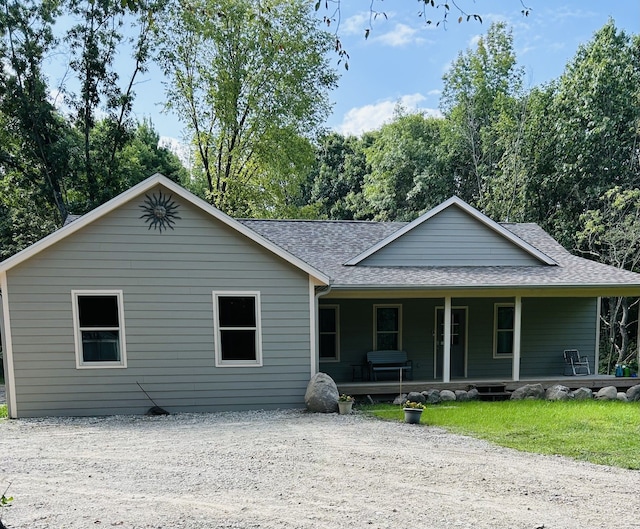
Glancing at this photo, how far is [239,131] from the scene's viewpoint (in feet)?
68.9

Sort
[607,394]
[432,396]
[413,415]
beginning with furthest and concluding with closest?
1. [607,394]
2. [432,396]
3. [413,415]

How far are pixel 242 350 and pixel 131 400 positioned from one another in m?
2.39

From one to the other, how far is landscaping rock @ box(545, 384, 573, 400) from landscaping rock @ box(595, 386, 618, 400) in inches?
25.0

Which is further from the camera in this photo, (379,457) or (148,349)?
(148,349)

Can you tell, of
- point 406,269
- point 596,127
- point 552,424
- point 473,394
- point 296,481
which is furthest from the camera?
point 596,127

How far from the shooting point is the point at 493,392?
385 inches

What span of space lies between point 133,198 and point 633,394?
39.0 ft

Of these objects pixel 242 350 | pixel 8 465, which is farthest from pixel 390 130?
pixel 8 465

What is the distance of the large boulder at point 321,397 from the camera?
805cm

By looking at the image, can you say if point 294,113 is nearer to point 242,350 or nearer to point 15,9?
point 15,9

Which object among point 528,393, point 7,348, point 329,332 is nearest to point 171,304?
point 7,348

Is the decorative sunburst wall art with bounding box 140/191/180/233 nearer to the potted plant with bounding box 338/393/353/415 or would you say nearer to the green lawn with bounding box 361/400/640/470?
the potted plant with bounding box 338/393/353/415

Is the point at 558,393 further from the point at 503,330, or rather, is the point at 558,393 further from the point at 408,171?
the point at 408,171

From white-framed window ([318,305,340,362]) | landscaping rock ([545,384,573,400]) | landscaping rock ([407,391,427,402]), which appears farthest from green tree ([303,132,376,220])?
landscaping rock ([407,391,427,402])
